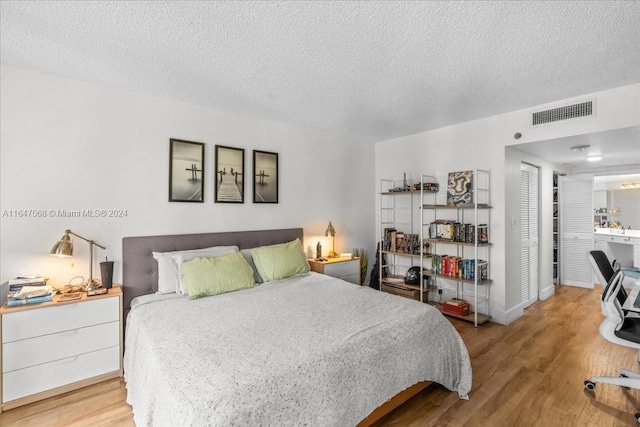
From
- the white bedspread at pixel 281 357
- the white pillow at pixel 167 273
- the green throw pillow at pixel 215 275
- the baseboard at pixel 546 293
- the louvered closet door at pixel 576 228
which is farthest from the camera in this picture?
the louvered closet door at pixel 576 228

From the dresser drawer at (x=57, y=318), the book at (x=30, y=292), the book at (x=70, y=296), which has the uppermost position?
the book at (x=30, y=292)

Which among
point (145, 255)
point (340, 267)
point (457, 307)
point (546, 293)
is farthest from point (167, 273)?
point (546, 293)

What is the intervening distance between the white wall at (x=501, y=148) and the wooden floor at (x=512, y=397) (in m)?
0.79

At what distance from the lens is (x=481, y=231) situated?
3.71m

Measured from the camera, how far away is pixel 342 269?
13.4ft

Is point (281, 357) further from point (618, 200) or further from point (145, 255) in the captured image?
point (618, 200)

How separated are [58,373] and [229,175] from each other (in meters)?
2.24

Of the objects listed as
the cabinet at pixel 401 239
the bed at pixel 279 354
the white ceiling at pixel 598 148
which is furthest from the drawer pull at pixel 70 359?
the white ceiling at pixel 598 148

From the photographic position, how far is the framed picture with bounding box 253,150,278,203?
3717mm

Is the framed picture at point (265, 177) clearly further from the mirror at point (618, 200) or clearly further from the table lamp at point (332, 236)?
the mirror at point (618, 200)

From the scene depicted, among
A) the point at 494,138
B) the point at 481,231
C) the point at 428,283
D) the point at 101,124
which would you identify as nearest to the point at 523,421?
the point at 481,231

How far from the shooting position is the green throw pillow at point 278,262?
319 centimetres

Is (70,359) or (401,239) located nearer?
(70,359)

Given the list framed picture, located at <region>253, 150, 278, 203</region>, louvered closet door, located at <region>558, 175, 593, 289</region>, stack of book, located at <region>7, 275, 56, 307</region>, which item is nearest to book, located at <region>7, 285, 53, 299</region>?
stack of book, located at <region>7, 275, 56, 307</region>
